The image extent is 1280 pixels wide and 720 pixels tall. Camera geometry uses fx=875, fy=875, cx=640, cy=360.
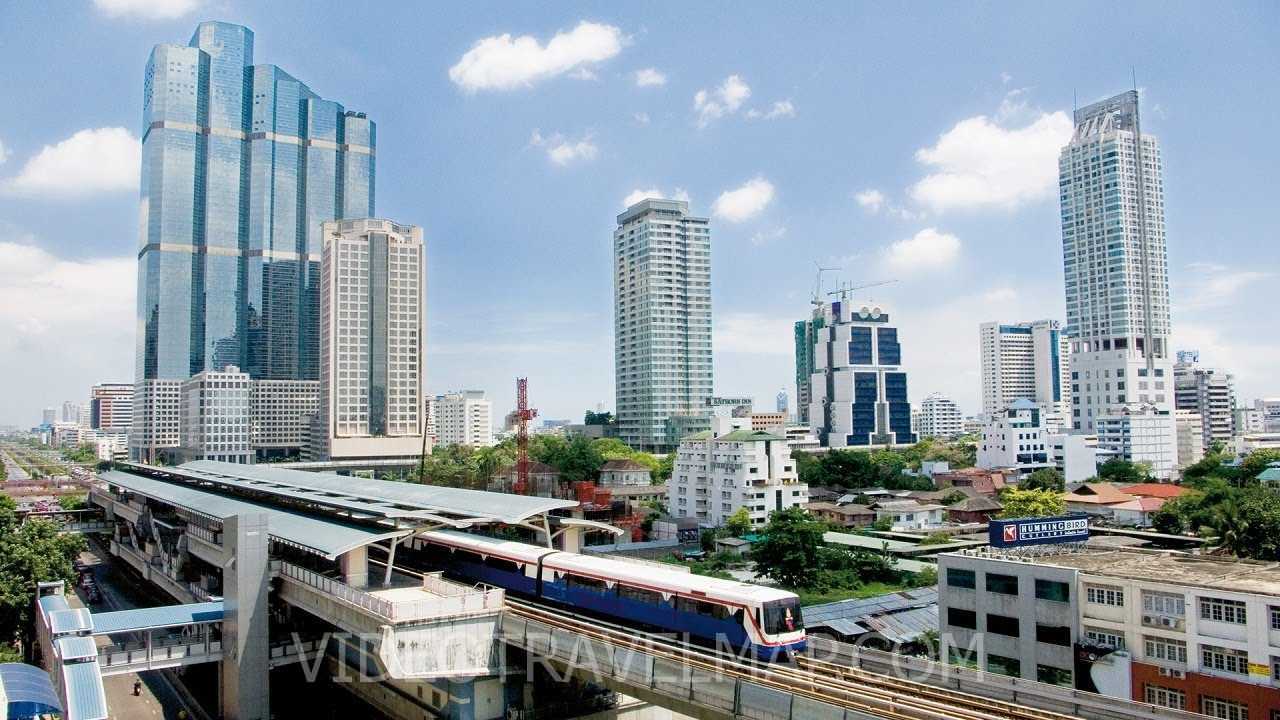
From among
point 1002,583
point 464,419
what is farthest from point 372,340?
point 1002,583

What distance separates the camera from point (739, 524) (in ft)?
204

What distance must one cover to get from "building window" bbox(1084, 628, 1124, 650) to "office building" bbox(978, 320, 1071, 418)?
16874cm

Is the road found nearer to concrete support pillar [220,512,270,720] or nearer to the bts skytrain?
concrete support pillar [220,512,270,720]

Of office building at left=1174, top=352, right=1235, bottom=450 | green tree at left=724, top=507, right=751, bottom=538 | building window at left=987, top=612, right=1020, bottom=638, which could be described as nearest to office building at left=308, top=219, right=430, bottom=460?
green tree at left=724, top=507, right=751, bottom=538

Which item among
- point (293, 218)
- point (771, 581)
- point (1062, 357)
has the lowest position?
point (771, 581)

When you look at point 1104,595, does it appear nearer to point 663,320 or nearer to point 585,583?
point 585,583

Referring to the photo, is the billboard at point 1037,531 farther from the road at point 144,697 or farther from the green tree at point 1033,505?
the road at point 144,697

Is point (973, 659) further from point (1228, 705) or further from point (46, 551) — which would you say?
point (46, 551)

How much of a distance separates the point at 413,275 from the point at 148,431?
4835cm

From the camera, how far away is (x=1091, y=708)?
16.6 metres

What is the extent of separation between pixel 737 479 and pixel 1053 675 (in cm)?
3998

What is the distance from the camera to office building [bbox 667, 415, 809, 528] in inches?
2579

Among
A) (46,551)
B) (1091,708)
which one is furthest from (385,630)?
(46,551)

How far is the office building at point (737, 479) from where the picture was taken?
65.5m
